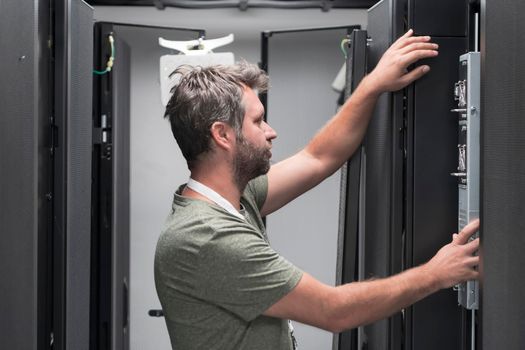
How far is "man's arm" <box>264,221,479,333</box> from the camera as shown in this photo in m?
1.30

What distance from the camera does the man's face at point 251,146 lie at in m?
1.54

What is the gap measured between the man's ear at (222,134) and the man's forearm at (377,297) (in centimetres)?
38

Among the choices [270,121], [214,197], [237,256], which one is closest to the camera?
[237,256]

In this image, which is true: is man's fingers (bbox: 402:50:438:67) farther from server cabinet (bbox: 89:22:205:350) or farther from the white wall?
the white wall

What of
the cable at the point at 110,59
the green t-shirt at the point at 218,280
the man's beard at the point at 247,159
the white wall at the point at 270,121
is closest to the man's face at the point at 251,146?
the man's beard at the point at 247,159

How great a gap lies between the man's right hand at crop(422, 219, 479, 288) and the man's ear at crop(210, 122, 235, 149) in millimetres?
508

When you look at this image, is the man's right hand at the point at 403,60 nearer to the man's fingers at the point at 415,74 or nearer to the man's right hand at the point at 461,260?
the man's fingers at the point at 415,74

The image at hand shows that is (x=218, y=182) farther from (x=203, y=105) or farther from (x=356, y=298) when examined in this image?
(x=356, y=298)

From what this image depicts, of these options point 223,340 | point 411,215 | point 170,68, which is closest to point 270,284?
point 223,340

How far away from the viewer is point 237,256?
1.36 metres

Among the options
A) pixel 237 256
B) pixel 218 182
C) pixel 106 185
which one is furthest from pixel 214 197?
pixel 106 185

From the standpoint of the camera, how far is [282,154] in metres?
3.64

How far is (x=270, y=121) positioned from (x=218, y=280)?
219 centimetres

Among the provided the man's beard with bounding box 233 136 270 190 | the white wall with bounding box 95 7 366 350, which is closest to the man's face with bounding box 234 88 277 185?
the man's beard with bounding box 233 136 270 190
